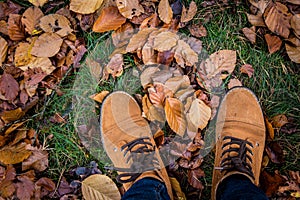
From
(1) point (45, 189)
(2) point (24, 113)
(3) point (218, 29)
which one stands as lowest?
(1) point (45, 189)

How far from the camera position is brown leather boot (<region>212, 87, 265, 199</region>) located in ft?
5.65

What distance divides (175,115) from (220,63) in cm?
33

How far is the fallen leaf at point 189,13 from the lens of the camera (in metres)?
1.77

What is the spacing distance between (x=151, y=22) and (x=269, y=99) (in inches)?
26.2

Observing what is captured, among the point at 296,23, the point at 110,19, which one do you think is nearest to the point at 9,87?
the point at 110,19

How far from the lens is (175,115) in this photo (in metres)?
1.73

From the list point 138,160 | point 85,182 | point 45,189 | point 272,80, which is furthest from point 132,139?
point 272,80

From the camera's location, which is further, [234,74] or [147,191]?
[234,74]

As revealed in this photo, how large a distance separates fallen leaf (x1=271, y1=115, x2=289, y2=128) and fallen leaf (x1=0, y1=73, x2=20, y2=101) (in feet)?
4.00

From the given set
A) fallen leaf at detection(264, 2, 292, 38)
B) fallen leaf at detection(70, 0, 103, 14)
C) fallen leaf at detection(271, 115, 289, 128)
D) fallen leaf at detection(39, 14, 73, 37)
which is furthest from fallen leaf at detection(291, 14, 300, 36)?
fallen leaf at detection(39, 14, 73, 37)

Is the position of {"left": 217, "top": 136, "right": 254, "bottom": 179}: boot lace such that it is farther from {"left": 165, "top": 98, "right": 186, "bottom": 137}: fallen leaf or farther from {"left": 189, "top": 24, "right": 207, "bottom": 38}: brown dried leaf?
{"left": 189, "top": 24, "right": 207, "bottom": 38}: brown dried leaf

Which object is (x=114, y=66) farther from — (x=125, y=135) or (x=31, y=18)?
(x=31, y=18)

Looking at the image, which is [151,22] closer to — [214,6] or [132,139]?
[214,6]

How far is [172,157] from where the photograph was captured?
178 cm
